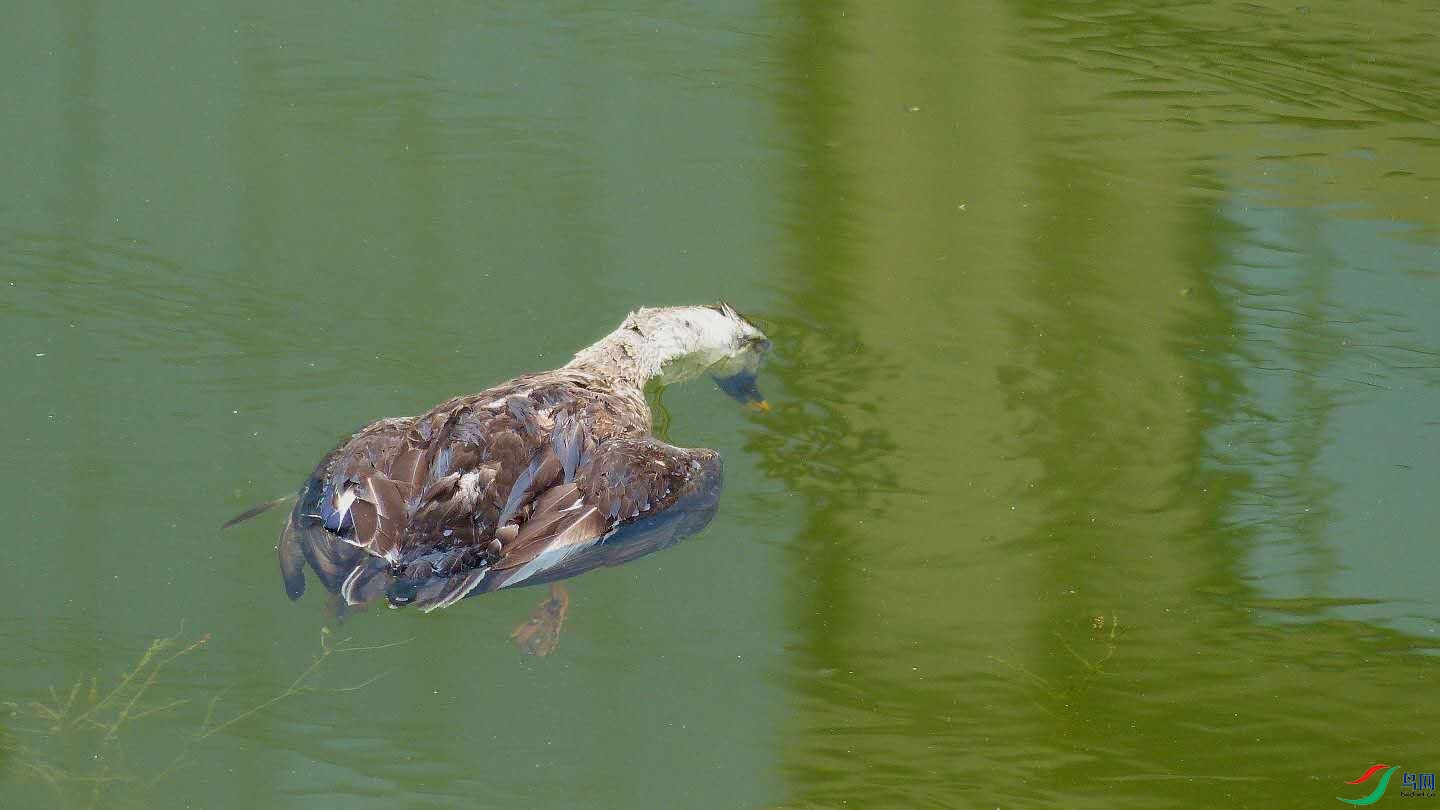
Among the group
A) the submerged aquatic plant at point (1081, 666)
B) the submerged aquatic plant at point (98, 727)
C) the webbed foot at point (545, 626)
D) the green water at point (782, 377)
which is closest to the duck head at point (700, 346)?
the green water at point (782, 377)

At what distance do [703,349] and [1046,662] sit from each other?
1.89 m

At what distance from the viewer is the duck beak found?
217 inches

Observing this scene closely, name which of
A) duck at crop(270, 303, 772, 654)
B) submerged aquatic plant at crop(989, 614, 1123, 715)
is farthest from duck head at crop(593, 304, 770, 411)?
submerged aquatic plant at crop(989, 614, 1123, 715)

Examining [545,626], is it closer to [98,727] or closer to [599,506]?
[599,506]

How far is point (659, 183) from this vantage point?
6637 mm

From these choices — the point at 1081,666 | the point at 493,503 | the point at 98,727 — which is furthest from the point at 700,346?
the point at 98,727

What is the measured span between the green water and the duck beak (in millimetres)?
101

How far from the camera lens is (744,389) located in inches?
221

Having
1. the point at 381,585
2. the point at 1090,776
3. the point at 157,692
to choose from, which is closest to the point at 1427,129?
the point at 1090,776

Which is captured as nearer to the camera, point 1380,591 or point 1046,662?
point 1046,662

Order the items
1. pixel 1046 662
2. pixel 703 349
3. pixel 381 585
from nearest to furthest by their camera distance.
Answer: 1. pixel 381 585
2. pixel 1046 662
3. pixel 703 349

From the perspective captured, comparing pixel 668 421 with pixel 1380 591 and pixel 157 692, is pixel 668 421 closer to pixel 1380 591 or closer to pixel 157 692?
pixel 157 692

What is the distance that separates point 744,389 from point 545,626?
148cm

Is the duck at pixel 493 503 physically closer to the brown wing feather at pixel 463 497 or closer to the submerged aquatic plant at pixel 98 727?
the brown wing feather at pixel 463 497
